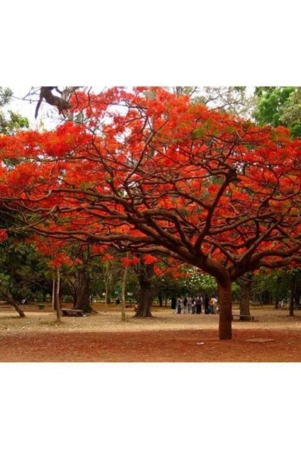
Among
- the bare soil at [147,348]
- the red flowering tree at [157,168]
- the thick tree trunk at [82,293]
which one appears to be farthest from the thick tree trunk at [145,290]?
the red flowering tree at [157,168]

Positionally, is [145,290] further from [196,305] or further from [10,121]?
[10,121]

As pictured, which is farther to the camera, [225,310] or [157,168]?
[225,310]

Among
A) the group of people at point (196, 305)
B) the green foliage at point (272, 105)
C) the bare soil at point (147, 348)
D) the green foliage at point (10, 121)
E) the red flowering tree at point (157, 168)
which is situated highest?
the green foliage at point (272, 105)

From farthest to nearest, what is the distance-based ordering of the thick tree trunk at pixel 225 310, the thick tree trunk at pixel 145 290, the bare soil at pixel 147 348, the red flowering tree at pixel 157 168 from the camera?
the thick tree trunk at pixel 145 290 → the thick tree trunk at pixel 225 310 → the red flowering tree at pixel 157 168 → the bare soil at pixel 147 348

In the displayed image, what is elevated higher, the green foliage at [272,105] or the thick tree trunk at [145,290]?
the green foliage at [272,105]

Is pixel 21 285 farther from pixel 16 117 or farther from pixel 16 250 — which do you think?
pixel 16 117

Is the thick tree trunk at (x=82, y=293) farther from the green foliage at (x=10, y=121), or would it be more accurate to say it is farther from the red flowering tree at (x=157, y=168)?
the green foliage at (x=10, y=121)

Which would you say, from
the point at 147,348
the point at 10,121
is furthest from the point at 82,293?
the point at 10,121

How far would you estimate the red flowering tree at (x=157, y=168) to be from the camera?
23.0ft

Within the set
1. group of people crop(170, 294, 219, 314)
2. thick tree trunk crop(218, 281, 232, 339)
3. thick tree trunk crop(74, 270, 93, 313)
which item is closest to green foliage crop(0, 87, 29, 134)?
thick tree trunk crop(218, 281, 232, 339)

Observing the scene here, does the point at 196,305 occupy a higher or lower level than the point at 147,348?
higher

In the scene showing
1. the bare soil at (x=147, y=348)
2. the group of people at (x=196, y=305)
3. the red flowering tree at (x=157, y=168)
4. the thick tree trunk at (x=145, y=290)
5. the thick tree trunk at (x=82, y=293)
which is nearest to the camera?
the bare soil at (x=147, y=348)

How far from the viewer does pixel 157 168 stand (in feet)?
26.2

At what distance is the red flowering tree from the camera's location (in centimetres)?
702
